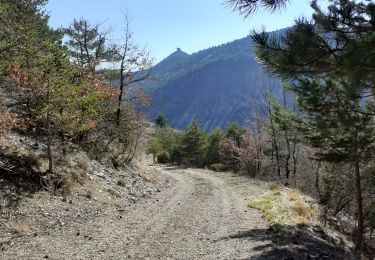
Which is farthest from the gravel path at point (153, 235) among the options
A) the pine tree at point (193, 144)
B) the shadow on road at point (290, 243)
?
the pine tree at point (193, 144)

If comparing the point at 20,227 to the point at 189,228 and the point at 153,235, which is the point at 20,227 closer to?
the point at 153,235

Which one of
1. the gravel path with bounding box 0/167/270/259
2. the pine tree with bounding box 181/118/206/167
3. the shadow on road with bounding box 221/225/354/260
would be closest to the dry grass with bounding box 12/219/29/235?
the gravel path with bounding box 0/167/270/259

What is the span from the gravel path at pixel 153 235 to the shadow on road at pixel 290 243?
16 centimetres

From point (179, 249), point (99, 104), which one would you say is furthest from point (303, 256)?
point (99, 104)

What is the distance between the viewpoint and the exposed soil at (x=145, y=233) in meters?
8.76

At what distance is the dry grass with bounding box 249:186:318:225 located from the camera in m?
13.8

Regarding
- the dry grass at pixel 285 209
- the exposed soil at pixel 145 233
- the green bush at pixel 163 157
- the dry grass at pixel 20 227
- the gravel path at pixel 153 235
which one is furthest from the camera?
the green bush at pixel 163 157

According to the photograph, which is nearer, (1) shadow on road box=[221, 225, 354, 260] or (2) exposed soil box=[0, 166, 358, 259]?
(2) exposed soil box=[0, 166, 358, 259]

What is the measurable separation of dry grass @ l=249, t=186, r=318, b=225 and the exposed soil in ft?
1.62

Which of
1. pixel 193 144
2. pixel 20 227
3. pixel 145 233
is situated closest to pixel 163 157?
pixel 193 144

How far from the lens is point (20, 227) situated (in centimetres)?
943

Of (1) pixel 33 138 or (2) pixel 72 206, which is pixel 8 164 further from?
(1) pixel 33 138

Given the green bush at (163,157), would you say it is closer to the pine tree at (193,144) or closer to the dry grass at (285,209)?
the pine tree at (193,144)

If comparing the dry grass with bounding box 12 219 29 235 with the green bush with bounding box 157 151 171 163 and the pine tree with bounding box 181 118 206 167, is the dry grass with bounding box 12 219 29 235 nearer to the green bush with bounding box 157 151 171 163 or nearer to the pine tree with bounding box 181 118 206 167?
the pine tree with bounding box 181 118 206 167
